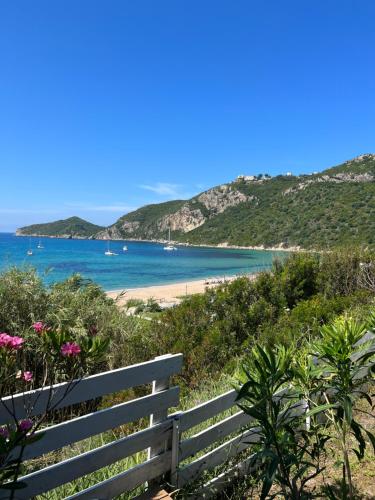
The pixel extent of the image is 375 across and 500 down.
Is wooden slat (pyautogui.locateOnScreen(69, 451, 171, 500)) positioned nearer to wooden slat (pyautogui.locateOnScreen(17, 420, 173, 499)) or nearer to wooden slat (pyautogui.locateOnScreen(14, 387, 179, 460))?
wooden slat (pyautogui.locateOnScreen(17, 420, 173, 499))

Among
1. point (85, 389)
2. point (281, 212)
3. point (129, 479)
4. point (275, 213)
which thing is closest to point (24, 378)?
point (85, 389)

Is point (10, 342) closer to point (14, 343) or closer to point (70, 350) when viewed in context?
point (14, 343)

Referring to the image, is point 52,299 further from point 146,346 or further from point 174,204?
point 174,204

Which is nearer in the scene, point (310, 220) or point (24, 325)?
point (24, 325)

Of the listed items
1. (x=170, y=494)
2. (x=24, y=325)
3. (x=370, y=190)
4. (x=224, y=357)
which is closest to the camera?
(x=170, y=494)

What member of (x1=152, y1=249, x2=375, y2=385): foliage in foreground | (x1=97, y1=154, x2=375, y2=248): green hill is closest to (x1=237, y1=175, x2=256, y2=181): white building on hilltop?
(x1=97, y1=154, x2=375, y2=248): green hill

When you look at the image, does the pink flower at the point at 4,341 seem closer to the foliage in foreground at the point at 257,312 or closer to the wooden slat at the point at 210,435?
the wooden slat at the point at 210,435

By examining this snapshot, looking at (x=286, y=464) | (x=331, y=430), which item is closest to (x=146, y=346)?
(x=331, y=430)

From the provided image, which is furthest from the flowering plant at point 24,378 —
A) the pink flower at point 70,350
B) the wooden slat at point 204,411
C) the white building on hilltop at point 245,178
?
the white building on hilltop at point 245,178
